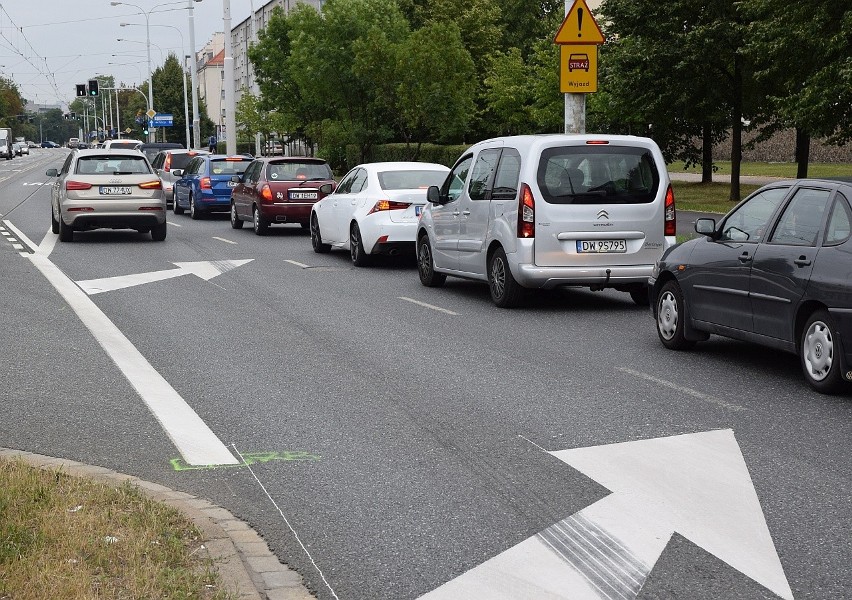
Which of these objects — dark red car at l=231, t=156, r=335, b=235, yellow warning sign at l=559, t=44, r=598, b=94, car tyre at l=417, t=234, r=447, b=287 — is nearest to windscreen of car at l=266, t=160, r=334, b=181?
dark red car at l=231, t=156, r=335, b=235

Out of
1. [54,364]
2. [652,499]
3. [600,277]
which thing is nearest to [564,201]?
[600,277]

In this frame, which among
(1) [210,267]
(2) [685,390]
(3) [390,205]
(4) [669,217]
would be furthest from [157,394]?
(1) [210,267]

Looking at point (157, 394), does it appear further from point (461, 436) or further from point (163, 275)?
point (163, 275)

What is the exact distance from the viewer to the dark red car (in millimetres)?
26141

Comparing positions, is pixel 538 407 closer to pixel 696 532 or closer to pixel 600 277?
pixel 696 532

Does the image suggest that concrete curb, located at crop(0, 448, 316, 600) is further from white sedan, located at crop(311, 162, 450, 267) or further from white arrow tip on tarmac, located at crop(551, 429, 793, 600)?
white sedan, located at crop(311, 162, 450, 267)

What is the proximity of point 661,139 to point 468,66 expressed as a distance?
289 inches

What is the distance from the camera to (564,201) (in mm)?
13477

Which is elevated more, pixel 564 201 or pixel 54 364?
pixel 564 201

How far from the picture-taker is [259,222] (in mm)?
26406

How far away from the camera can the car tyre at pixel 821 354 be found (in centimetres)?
854

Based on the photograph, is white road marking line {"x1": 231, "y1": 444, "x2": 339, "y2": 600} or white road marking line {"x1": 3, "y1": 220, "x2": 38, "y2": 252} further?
white road marking line {"x1": 3, "y1": 220, "x2": 38, "y2": 252}

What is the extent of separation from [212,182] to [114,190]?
882cm

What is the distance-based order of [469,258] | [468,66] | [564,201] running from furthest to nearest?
1. [468,66]
2. [469,258]
3. [564,201]
